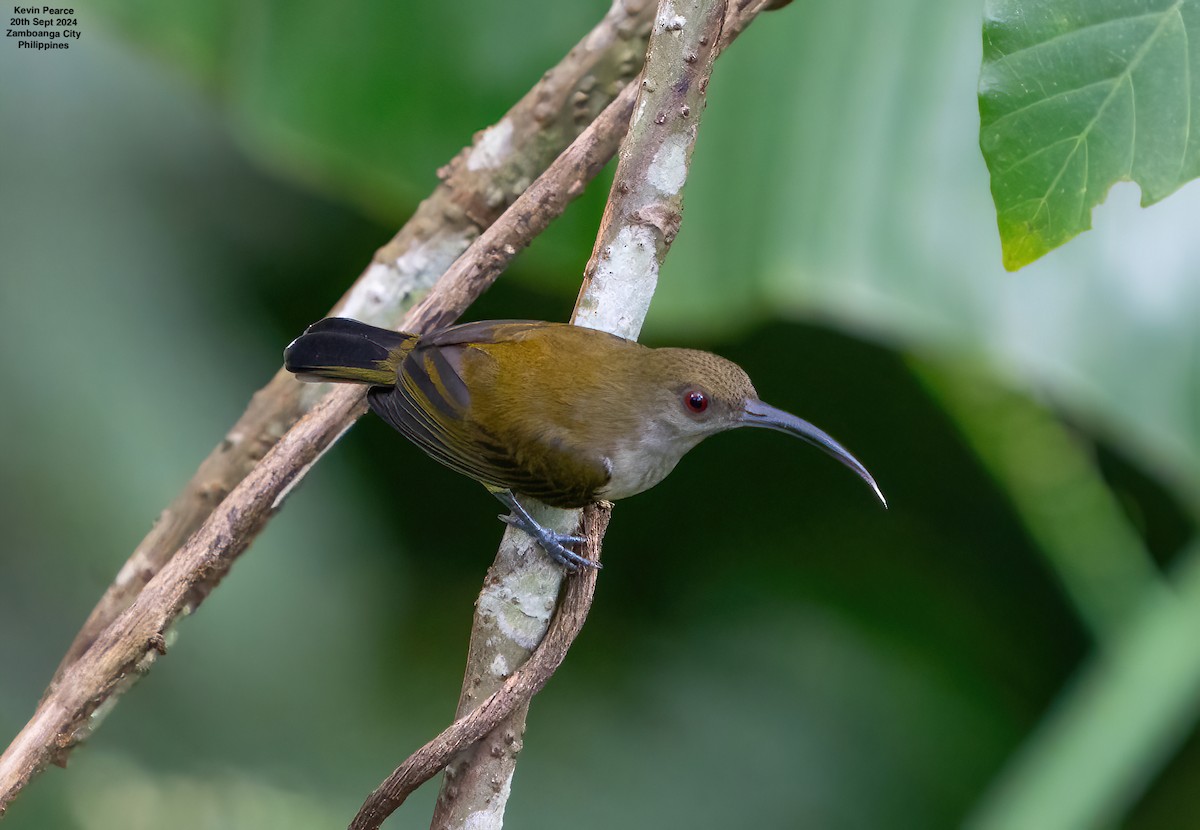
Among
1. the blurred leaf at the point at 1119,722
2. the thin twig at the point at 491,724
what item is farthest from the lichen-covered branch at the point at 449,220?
the blurred leaf at the point at 1119,722

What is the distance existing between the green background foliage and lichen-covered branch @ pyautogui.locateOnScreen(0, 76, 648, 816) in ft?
2.32

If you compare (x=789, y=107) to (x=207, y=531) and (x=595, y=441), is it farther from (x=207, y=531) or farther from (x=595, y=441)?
(x=207, y=531)

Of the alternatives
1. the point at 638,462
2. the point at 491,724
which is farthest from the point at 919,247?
the point at 491,724

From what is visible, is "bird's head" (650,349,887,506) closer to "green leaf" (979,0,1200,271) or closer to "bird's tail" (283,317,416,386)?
"bird's tail" (283,317,416,386)

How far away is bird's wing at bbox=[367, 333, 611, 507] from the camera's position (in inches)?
75.8

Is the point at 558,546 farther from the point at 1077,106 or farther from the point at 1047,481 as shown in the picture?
the point at 1047,481

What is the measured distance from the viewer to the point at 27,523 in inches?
109

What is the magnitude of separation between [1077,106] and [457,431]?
3.69ft

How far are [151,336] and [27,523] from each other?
562 millimetres

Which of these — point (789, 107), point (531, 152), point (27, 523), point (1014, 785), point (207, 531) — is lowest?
point (27, 523)

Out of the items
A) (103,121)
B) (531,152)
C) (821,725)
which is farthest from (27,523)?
(821,725)

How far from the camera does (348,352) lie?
6.64ft

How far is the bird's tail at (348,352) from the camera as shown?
197 centimetres

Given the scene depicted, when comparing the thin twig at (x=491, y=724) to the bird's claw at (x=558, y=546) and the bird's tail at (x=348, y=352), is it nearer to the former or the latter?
the bird's claw at (x=558, y=546)
